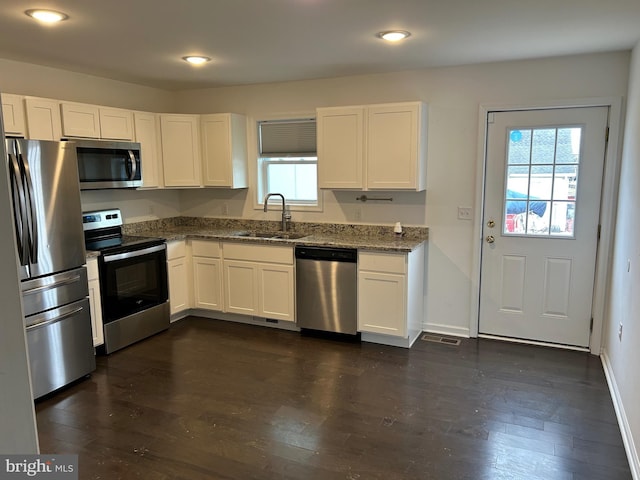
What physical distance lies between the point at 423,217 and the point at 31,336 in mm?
3204

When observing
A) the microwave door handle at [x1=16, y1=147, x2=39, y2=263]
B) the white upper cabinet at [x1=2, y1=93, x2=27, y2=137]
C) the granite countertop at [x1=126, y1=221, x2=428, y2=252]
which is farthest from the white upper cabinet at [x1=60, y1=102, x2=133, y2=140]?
the granite countertop at [x1=126, y1=221, x2=428, y2=252]

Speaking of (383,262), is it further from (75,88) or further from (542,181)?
(75,88)

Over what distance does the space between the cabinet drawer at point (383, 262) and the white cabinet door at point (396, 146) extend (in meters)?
0.61

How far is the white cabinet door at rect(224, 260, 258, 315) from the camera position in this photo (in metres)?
4.45

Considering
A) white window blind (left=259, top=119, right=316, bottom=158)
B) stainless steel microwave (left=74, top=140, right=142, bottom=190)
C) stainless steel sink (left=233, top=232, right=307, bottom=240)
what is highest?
white window blind (left=259, top=119, right=316, bottom=158)

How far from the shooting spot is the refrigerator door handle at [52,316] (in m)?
3.07

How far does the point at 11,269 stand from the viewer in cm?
85

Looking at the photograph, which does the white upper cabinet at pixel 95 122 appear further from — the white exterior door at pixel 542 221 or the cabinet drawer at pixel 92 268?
the white exterior door at pixel 542 221

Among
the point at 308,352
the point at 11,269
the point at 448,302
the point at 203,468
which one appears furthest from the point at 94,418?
the point at 448,302

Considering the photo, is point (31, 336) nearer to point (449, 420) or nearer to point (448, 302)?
point (449, 420)

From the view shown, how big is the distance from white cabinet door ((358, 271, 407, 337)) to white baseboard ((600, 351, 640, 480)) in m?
1.49

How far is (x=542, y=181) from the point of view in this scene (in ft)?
12.6

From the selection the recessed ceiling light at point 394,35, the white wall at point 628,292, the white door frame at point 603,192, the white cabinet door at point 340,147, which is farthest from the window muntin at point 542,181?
the recessed ceiling light at point 394,35

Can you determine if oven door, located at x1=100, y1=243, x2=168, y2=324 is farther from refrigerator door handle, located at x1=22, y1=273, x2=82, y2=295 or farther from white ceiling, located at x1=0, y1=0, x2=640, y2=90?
white ceiling, located at x1=0, y1=0, x2=640, y2=90
